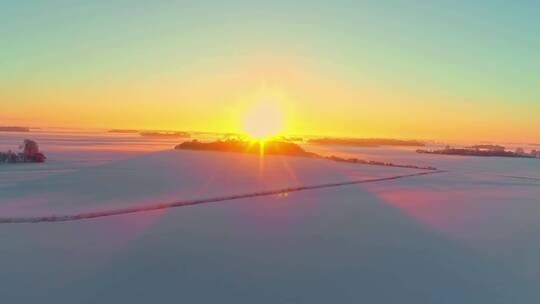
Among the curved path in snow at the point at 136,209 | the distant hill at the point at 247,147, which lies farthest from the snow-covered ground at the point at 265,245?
the distant hill at the point at 247,147

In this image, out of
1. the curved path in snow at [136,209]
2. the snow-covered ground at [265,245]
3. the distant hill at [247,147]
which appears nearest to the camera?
the snow-covered ground at [265,245]

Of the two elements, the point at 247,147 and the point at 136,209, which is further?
the point at 247,147

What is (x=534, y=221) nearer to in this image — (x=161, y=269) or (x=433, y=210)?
(x=433, y=210)

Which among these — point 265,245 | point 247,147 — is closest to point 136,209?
point 265,245

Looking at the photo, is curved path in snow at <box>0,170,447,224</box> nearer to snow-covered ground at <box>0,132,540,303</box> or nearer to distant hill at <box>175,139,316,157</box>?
snow-covered ground at <box>0,132,540,303</box>

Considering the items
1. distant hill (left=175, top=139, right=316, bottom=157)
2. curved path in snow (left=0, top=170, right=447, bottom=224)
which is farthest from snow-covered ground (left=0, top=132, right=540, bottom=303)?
distant hill (left=175, top=139, right=316, bottom=157)

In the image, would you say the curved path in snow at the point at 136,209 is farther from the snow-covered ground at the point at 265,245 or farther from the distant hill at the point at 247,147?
the distant hill at the point at 247,147

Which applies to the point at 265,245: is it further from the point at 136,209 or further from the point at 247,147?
Result: the point at 247,147

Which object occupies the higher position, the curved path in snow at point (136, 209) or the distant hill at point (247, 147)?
the distant hill at point (247, 147)
